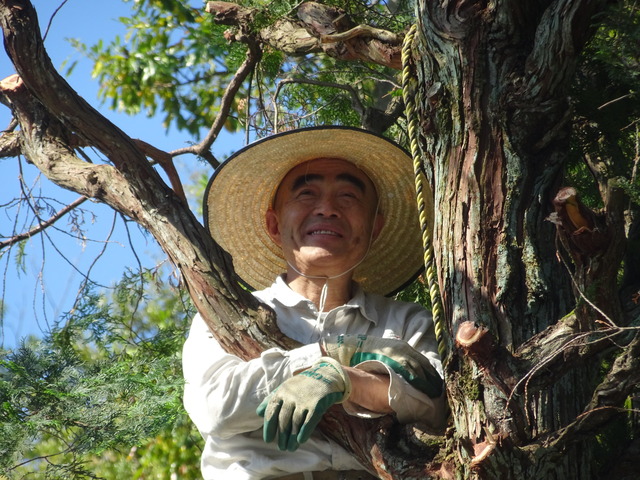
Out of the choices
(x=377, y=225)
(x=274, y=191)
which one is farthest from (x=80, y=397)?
(x=377, y=225)

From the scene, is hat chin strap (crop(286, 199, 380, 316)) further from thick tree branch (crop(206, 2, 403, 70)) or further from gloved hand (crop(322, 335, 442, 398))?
thick tree branch (crop(206, 2, 403, 70))

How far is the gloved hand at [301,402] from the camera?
260cm

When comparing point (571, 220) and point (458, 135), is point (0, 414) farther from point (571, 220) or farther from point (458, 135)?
point (571, 220)

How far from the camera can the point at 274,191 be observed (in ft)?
13.2

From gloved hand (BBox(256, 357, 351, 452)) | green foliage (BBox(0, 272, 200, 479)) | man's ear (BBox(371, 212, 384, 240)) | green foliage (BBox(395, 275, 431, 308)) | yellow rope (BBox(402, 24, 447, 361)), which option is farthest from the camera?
green foliage (BBox(395, 275, 431, 308))

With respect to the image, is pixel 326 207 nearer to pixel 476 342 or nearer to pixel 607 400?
pixel 476 342

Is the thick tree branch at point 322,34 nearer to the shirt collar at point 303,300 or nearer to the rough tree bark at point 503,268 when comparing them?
the rough tree bark at point 503,268

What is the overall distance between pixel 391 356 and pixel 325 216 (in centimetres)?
94

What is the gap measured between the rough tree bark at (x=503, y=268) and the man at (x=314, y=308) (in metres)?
0.14

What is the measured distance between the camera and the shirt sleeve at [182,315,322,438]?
2.85m

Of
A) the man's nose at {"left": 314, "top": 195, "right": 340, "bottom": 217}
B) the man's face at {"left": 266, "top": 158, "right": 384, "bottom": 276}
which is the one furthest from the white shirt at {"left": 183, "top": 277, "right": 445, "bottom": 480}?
the man's nose at {"left": 314, "top": 195, "right": 340, "bottom": 217}

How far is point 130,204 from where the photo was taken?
3.28m

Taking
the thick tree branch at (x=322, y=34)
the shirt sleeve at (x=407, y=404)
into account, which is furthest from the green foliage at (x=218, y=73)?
the shirt sleeve at (x=407, y=404)

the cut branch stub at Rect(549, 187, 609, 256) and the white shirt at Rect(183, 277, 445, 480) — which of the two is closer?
the cut branch stub at Rect(549, 187, 609, 256)
